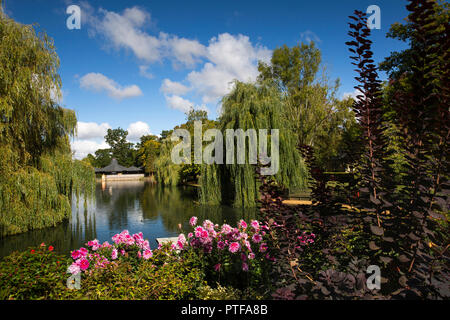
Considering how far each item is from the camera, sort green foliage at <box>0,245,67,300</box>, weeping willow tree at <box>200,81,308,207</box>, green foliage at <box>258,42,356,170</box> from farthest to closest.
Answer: green foliage at <box>258,42,356,170</box> < weeping willow tree at <box>200,81,308,207</box> < green foliage at <box>0,245,67,300</box>

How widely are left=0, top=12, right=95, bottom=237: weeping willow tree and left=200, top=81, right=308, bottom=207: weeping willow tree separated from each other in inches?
249

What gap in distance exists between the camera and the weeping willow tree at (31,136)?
7.61m

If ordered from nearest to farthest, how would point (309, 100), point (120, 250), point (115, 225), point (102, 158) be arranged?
point (120, 250) < point (115, 225) < point (309, 100) < point (102, 158)

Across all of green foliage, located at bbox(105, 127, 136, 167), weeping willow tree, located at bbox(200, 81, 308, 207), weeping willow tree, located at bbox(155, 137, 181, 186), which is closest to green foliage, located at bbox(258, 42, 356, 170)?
weeping willow tree, located at bbox(200, 81, 308, 207)

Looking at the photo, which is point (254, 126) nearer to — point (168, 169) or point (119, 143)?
point (168, 169)

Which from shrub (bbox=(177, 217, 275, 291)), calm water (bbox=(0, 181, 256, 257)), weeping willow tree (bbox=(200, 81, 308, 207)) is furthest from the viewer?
weeping willow tree (bbox=(200, 81, 308, 207))

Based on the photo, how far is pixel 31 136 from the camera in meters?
8.86

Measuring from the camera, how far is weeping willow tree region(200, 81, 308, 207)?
11656 millimetres

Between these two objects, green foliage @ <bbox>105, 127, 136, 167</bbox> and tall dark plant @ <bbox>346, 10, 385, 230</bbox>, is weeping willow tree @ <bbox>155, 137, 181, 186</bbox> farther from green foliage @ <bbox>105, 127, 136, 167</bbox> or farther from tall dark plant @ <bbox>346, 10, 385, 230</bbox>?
green foliage @ <bbox>105, 127, 136, 167</bbox>

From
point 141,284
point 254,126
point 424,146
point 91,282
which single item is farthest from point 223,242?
point 254,126

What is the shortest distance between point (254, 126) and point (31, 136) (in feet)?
27.4

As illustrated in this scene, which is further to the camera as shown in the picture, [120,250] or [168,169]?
[168,169]

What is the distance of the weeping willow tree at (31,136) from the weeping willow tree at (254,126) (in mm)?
6322

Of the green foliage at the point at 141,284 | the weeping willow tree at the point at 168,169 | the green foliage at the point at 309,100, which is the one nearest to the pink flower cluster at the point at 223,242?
the green foliage at the point at 141,284
